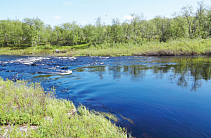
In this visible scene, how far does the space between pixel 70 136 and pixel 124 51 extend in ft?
127

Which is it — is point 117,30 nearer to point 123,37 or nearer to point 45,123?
point 123,37

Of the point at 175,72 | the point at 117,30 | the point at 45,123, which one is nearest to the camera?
the point at 45,123


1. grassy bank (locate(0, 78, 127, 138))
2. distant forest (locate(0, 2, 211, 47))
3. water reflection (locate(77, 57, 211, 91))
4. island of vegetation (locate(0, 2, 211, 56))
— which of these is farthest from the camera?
distant forest (locate(0, 2, 211, 47))

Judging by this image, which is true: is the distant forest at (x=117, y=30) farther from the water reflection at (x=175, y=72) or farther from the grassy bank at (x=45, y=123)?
the grassy bank at (x=45, y=123)

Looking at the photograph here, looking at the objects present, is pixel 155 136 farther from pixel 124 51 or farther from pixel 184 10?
pixel 184 10

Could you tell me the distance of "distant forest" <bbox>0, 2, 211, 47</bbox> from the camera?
61291 millimetres

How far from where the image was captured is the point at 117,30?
254ft

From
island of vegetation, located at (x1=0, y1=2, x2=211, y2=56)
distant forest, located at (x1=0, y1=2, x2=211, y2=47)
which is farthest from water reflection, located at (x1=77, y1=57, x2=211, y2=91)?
distant forest, located at (x1=0, y1=2, x2=211, y2=47)

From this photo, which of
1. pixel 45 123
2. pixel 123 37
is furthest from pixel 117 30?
pixel 45 123

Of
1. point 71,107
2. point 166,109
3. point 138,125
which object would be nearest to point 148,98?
point 166,109

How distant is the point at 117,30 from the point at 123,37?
517 centimetres

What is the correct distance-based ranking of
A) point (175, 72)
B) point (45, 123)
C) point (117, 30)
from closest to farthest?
point (45, 123) → point (175, 72) → point (117, 30)

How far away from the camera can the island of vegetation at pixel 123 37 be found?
37812 mm

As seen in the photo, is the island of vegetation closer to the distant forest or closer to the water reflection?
the distant forest
